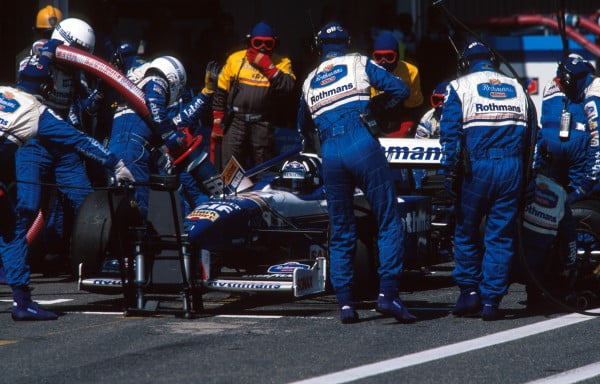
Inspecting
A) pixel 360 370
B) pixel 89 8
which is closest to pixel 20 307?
pixel 360 370

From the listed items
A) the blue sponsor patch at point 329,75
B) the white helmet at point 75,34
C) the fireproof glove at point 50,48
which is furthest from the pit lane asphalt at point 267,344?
the white helmet at point 75,34

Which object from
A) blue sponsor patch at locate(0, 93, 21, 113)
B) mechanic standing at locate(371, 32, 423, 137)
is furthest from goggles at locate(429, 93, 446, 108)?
blue sponsor patch at locate(0, 93, 21, 113)

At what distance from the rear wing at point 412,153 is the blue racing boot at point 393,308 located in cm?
199

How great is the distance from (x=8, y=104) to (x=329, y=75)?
223 centimetres

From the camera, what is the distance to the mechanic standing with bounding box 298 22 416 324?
9.45m

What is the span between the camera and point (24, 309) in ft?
31.6

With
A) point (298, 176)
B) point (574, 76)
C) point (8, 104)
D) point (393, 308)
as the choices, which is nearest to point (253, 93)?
point (298, 176)

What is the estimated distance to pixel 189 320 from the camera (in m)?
9.57

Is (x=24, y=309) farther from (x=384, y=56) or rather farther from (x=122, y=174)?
(x=384, y=56)

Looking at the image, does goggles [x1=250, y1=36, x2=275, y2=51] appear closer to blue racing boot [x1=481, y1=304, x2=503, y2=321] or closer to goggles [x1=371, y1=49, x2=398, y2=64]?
goggles [x1=371, y1=49, x2=398, y2=64]

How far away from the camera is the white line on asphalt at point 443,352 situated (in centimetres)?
743

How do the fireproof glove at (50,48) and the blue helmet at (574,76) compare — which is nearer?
the fireproof glove at (50,48)

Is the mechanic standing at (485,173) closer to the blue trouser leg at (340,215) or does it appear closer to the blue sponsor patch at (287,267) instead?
the blue trouser leg at (340,215)

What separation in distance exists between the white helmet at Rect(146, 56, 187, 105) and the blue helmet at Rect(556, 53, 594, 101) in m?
3.31
